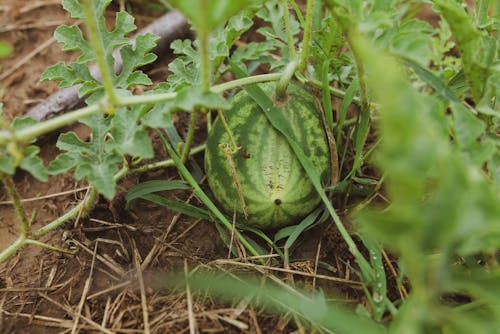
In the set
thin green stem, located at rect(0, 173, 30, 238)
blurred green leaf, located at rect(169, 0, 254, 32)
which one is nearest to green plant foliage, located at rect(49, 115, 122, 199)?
thin green stem, located at rect(0, 173, 30, 238)

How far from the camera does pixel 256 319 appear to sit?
172cm

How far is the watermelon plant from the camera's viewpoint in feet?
3.87

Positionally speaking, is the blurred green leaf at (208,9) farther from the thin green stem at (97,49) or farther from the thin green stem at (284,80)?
the thin green stem at (284,80)

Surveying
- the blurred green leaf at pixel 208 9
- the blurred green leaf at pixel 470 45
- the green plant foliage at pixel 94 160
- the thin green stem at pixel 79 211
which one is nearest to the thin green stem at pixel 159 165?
the thin green stem at pixel 79 211

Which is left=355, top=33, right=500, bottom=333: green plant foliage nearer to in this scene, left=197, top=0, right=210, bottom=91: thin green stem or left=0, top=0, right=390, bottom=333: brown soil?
left=197, top=0, right=210, bottom=91: thin green stem

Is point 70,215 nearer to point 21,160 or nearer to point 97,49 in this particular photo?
point 21,160

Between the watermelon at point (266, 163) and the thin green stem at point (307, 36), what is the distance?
10 cm

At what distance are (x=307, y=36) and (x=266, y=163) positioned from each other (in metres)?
0.48

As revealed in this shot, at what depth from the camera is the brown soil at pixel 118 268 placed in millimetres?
1756

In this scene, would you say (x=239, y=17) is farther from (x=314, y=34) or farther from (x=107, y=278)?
(x=107, y=278)

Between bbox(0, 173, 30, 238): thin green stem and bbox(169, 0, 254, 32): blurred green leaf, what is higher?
bbox(169, 0, 254, 32): blurred green leaf

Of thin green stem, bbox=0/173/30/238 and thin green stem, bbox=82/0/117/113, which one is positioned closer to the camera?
thin green stem, bbox=82/0/117/113

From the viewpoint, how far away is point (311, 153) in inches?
77.9

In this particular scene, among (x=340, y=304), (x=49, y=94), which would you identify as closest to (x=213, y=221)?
(x=340, y=304)
